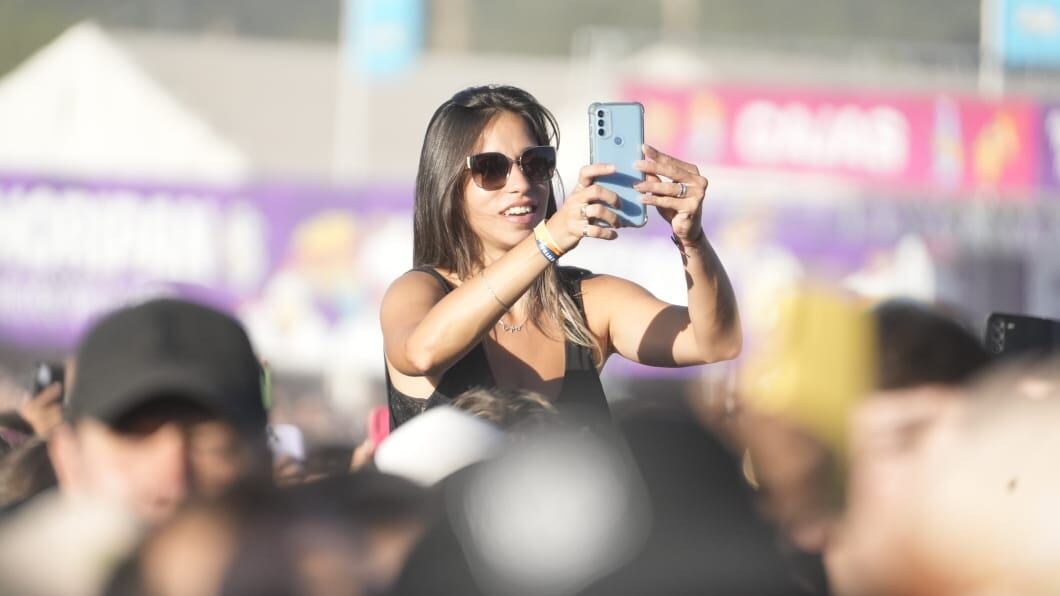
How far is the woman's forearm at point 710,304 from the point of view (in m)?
2.42

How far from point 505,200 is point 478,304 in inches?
18.0

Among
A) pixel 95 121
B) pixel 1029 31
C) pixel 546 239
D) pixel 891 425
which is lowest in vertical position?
pixel 891 425

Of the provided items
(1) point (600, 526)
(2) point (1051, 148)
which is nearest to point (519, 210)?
(1) point (600, 526)

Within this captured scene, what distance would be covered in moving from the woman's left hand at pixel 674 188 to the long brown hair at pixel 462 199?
44cm

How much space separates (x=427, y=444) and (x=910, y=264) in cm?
1190

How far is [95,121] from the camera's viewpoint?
1678cm

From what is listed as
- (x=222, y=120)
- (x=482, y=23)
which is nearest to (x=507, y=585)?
(x=222, y=120)

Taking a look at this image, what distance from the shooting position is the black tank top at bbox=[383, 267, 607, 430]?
252 cm

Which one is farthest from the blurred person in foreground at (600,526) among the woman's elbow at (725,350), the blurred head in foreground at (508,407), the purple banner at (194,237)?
the purple banner at (194,237)

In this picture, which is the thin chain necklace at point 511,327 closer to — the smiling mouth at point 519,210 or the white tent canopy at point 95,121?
the smiling mouth at point 519,210

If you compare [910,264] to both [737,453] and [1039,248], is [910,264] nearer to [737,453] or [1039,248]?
[1039,248]

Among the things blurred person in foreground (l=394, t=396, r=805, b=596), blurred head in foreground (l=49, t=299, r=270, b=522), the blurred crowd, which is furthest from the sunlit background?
blurred person in foreground (l=394, t=396, r=805, b=596)

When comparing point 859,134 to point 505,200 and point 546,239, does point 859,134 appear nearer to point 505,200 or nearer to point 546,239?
point 505,200

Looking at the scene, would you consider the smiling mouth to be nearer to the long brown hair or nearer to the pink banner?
the long brown hair
